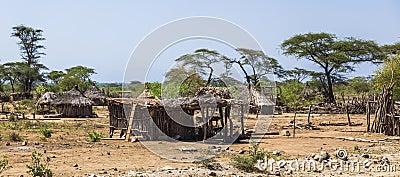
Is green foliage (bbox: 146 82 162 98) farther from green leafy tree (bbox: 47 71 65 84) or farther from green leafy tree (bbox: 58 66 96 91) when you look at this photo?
green leafy tree (bbox: 47 71 65 84)

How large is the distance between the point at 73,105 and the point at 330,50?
882 inches

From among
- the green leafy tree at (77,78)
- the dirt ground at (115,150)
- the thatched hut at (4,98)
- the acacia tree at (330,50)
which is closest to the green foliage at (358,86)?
the acacia tree at (330,50)

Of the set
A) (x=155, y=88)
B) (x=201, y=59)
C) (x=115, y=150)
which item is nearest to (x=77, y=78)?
(x=201, y=59)

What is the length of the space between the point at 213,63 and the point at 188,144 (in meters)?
21.5

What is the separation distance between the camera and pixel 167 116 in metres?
15.8

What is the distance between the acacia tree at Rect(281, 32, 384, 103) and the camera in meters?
38.2

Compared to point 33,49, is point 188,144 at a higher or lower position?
lower

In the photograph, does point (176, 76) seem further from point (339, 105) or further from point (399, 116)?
point (339, 105)

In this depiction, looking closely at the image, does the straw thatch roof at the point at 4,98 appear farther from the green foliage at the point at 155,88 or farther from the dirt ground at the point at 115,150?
the dirt ground at the point at 115,150

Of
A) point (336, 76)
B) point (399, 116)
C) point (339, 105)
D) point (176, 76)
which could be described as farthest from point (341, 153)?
point (336, 76)

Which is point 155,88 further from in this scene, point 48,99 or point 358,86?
point 358,86

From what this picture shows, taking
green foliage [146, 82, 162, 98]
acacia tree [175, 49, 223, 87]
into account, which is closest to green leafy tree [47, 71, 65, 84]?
acacia tree [175, 49, 223, 87]

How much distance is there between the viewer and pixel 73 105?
29.0 meters

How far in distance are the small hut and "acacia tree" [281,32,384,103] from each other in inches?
766
